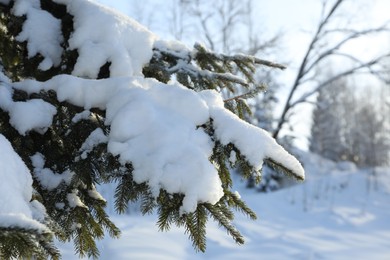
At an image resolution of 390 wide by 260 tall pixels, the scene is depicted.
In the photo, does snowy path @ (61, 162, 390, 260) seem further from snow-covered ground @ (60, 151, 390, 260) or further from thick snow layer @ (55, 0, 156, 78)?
thick snow layer @ (55, 0, 156, 78)

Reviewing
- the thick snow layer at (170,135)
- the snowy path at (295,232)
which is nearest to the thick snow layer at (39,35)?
the thick snow layer at (170,135)

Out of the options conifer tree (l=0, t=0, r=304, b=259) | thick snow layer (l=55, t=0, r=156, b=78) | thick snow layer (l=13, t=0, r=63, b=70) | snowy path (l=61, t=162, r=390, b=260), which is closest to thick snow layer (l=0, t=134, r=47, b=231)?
conifer tree (l=0, t=0, r=304, b=259)

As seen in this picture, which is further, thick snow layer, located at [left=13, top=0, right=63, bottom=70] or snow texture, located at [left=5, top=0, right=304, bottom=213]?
thick snow layer, located at [left=13, top=0, right=63, bottom=70]

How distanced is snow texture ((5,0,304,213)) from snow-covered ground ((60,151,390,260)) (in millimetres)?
1900

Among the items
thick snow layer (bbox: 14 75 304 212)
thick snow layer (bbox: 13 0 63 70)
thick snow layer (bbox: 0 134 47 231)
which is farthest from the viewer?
thick snow layer (bbox: 13 0 63 70)

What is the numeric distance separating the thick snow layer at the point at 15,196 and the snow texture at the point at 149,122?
12.9 inches

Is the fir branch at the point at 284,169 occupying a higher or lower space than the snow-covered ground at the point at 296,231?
lower

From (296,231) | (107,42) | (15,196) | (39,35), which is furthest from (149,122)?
(296,231)

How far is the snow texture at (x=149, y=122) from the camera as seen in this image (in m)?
1.38

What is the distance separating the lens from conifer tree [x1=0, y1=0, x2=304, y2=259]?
1445mm

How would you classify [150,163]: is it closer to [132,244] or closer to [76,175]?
[76,175]

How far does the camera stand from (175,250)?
381 centimetres

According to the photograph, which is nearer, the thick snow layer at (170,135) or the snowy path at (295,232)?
the thick snow layer at (170,135)

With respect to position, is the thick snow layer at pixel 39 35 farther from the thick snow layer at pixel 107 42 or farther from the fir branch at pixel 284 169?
the fir branch at pixel 284 169
